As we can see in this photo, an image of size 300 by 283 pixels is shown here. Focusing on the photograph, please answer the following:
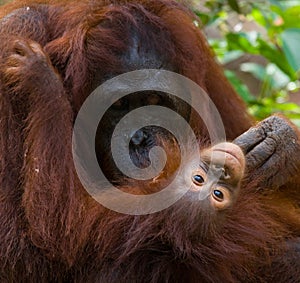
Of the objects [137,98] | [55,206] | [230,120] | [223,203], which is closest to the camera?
[223,203]

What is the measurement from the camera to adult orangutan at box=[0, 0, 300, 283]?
199cm

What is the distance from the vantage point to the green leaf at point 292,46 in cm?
312

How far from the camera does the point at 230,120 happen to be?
282cm

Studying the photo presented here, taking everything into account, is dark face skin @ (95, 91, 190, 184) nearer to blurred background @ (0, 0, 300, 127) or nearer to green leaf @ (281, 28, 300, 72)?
blurred background @ (0, 0, 300, 127)

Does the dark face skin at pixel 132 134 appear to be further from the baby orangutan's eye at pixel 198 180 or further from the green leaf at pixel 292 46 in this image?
the green leaf at pixel 292 46

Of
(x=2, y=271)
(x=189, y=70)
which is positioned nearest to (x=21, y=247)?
(x=2, y=271)

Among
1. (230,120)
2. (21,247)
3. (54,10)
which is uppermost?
(54,10)

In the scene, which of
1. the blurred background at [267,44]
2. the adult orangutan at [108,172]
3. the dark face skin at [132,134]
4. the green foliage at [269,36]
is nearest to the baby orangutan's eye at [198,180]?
the adult orangutan at [108,172]

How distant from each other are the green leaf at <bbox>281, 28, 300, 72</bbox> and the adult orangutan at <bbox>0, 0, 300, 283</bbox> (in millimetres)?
785

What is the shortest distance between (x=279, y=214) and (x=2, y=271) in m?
0.88

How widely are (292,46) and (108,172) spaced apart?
4.37 feet

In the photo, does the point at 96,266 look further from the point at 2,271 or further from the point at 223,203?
the point at 223,203

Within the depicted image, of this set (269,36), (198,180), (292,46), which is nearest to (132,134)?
(198,180)

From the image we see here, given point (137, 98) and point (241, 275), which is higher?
point (137, 98)
